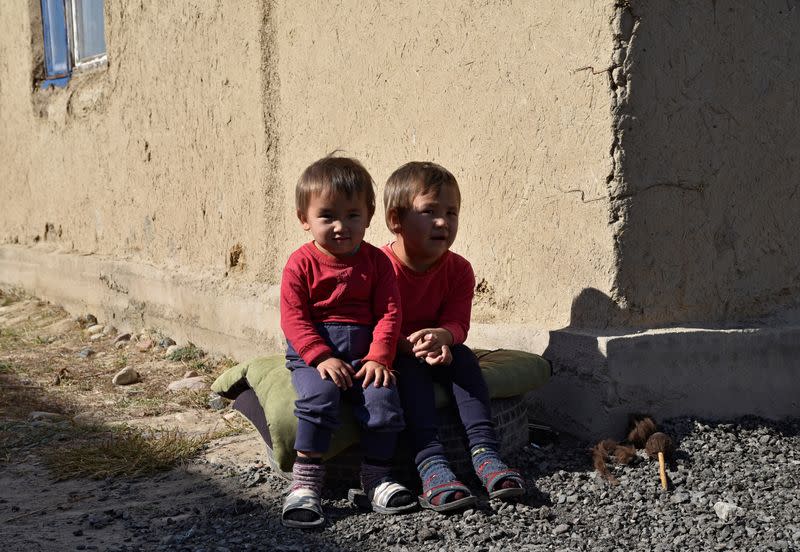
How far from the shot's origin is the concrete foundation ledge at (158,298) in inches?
182

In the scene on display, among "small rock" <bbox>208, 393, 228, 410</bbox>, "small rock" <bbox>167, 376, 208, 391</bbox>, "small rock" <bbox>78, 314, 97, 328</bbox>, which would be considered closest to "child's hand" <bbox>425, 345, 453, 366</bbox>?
"small rock" <bbox>208, 393, 228, 410</bbox>

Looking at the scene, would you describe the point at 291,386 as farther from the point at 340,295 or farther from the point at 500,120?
the point at 500,120

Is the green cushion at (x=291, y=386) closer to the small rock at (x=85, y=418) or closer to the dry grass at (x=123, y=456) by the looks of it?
the dry grass at (x=123, y=456)

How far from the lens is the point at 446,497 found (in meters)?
2.58

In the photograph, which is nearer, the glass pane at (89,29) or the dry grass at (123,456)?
the dry grass at (123,456)

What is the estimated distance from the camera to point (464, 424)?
284cm

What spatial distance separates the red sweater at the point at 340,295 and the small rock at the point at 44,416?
5.71 ft

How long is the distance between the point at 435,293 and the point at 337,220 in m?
0.47

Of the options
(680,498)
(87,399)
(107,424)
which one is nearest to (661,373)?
(680,498)

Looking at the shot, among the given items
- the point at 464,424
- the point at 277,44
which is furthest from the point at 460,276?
the point at 277,44

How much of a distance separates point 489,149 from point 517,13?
508 mm

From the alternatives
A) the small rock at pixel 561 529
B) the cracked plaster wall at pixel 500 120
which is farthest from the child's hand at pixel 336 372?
the cracked plaster wall at pixel 500 120

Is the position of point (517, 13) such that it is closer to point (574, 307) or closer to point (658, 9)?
point (658, 9)


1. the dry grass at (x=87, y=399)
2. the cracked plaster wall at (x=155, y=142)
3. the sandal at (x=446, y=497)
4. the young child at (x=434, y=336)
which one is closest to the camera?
the sandal at (x=446, y=497)
